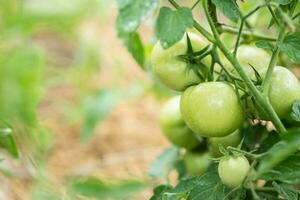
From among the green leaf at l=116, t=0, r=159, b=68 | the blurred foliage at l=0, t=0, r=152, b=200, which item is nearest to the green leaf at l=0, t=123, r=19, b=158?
the blurred foliage at l=0, t=0, r=152, b=200

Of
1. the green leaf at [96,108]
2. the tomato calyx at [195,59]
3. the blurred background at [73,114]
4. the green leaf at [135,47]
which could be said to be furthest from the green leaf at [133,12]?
the green leaf at [96,108]

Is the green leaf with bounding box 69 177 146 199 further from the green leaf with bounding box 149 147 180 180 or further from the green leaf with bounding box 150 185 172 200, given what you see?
the green leaf with bounding box 150 185 172 200

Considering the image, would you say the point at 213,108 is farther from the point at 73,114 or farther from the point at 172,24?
the point at 73,114

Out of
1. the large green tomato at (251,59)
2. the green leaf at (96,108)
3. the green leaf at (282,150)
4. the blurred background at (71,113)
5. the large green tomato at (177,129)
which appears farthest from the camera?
the green leaf at (96,108)

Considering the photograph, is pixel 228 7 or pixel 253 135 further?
pixel 253 135

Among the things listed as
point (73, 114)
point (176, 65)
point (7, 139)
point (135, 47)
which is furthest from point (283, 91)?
point (73, 114)

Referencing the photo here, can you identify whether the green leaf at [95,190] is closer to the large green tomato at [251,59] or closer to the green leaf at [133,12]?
the large green tomato at [251,59]
